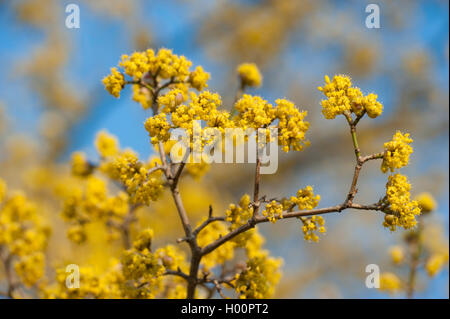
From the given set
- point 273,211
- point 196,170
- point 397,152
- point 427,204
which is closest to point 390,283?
point 427,204

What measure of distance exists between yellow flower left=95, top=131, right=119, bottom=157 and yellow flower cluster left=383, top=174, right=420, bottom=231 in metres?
2.59

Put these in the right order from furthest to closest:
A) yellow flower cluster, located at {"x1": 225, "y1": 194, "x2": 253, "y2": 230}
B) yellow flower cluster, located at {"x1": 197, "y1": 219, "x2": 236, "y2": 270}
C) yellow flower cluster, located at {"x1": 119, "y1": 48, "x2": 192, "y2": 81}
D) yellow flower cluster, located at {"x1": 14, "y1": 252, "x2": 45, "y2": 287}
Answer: yellow flower cluster, located at {"x1": 14, "y1": 252, "x2": 45, "y2": 287} → yellow flower cluster, located at {"x1": 197, "y1": 219, "x2": 236, "y2": 270} → yellow flower cluster, located at {"x1": 119, "y1": 48, "x2": 192, "y2": 81} → yellow flower cluster, located at {"x1": 225, "y1": 194, "x2": 253, "y2": 230}

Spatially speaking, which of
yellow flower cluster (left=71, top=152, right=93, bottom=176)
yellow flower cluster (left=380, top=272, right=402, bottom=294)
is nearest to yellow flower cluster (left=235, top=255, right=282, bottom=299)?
yellow flower cluster (left=380, top=272, right=402, bottom=294)

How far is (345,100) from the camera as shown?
237 centimetres

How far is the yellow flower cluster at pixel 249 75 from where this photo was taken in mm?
3572

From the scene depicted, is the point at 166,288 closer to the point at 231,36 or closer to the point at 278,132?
the point at 278,132

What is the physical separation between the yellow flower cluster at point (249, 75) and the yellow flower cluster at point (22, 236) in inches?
87.0

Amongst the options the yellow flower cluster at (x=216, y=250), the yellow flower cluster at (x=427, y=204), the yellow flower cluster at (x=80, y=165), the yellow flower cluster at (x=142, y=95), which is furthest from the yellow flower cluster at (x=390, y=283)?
the yellow flower cluster at (x=80, y=165)

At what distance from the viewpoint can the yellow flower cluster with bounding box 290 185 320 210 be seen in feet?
7.63

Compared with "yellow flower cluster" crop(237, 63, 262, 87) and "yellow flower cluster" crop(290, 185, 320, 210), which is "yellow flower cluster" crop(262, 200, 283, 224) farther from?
"yellow flower cluster" crop(237, 63, 262, 87)

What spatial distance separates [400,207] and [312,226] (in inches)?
16.8

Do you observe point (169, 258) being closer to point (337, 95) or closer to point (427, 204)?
point (337, 95)

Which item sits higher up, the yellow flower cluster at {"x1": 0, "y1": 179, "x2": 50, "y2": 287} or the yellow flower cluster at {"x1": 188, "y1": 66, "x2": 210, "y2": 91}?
the yellow flower cluster at {"x1": 188, "y1": 66, "x2": 210, "y2": 91}

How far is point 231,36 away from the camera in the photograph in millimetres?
11547
